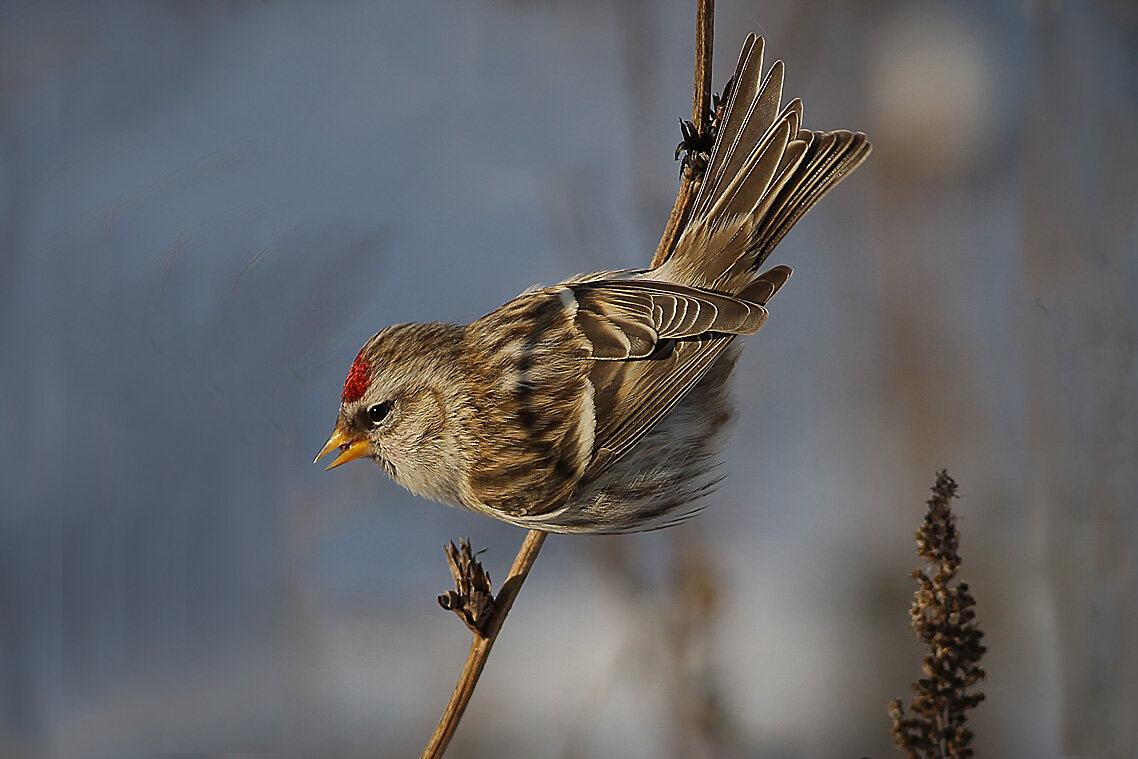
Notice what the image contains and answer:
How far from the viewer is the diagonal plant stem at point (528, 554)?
83 centimetres

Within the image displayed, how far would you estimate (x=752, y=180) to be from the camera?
1.05 meters

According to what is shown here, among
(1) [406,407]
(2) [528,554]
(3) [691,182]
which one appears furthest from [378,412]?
(3) [691,182]

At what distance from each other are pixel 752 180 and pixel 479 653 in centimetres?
59

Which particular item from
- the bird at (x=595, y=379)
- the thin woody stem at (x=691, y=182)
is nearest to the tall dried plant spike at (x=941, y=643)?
the bird at (x=595, y=379)

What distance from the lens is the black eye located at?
3.47 feet

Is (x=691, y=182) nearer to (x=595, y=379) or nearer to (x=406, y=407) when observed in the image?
(x=595, y=379)

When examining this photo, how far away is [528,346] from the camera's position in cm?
106

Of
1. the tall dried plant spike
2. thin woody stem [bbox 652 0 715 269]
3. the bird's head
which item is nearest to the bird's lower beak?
the bird's head

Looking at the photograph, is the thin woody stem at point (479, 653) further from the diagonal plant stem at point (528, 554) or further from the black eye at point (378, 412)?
the black eye at point (378, 412)

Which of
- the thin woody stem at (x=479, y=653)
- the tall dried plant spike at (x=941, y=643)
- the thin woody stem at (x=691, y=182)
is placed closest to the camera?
the tall dried plant spike at (x=941, y=643)

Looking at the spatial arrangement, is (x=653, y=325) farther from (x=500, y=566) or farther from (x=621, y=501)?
(x=500, y=566)

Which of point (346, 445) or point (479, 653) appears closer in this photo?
point (479, 653)

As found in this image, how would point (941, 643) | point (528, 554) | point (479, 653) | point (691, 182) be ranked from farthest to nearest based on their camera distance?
point (691, 182) < point (528, 554) < point (479, 653) < point (941, 643)

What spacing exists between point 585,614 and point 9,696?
1145 millimetres
